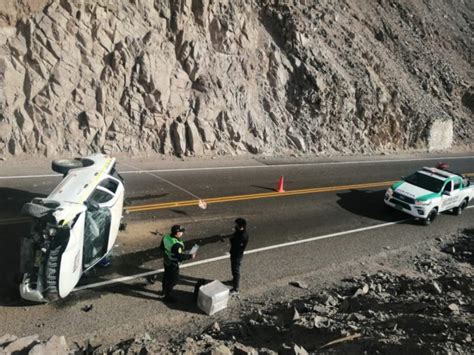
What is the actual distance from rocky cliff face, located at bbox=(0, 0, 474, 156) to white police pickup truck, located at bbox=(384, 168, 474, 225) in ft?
29.0

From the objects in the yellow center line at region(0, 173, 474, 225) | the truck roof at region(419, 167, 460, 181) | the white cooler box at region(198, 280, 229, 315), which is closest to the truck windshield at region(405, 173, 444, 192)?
the truck roof at region(419, 167, 460, 181)

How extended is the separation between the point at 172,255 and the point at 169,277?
635 millimetres

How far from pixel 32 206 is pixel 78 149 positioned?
1076 cm

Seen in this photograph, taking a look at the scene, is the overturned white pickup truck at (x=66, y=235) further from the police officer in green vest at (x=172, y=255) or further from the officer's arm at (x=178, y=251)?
the officer's arm at (x=178, y=251)

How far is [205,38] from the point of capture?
23250 millimetres

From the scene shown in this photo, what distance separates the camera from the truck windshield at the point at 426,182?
1697 cm

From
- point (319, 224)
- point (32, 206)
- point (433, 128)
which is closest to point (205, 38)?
point (319, 224)

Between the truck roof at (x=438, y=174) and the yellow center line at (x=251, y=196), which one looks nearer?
the yellow center line at (x=251, y=196)

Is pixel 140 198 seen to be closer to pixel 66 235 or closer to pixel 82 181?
pixel 82 181

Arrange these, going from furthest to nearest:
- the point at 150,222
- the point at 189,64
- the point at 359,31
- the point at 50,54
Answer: the point at 359,31
the point at 189,64
the point at 50,54
the point at 150,222

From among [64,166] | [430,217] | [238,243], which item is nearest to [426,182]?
[430,217]

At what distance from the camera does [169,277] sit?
923 cm

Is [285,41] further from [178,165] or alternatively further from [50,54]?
[50,54]

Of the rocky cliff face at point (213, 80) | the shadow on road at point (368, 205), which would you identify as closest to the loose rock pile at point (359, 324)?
the shadow on road at point (368, 205)
